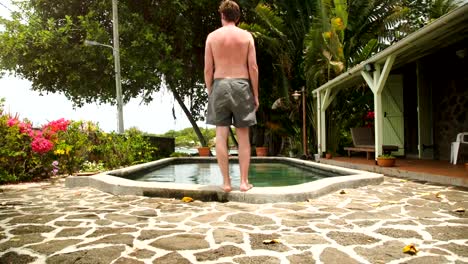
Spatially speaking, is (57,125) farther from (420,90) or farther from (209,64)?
(420,90)

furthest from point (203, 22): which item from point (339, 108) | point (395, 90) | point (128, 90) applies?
point (395, 90)

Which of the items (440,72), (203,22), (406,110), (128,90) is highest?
(203,22)

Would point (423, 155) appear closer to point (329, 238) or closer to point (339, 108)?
point (339, 108)

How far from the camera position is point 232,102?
3787mm

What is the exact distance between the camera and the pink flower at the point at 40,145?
6.38 metres

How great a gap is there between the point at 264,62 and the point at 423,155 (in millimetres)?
9070

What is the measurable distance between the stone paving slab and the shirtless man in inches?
30.7

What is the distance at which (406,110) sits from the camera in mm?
10008

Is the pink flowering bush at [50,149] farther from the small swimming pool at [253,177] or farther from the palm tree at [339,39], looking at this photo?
the palm tree at [339,39]

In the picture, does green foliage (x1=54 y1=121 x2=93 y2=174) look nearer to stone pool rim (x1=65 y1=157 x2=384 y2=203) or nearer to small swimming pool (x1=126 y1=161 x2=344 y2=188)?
small swimming pool (x1=126 y1=161 x2=344 y2=188)

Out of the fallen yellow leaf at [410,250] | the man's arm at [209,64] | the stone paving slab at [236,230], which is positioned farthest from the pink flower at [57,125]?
the fallen yellow leaf at [410,250]


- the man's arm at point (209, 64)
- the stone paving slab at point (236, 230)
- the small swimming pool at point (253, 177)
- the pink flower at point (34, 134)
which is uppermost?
the man's arm at point (209, 64)

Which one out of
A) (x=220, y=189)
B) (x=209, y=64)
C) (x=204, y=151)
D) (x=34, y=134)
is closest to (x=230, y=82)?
(x=209, y=64)

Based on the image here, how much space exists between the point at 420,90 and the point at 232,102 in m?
7.02
